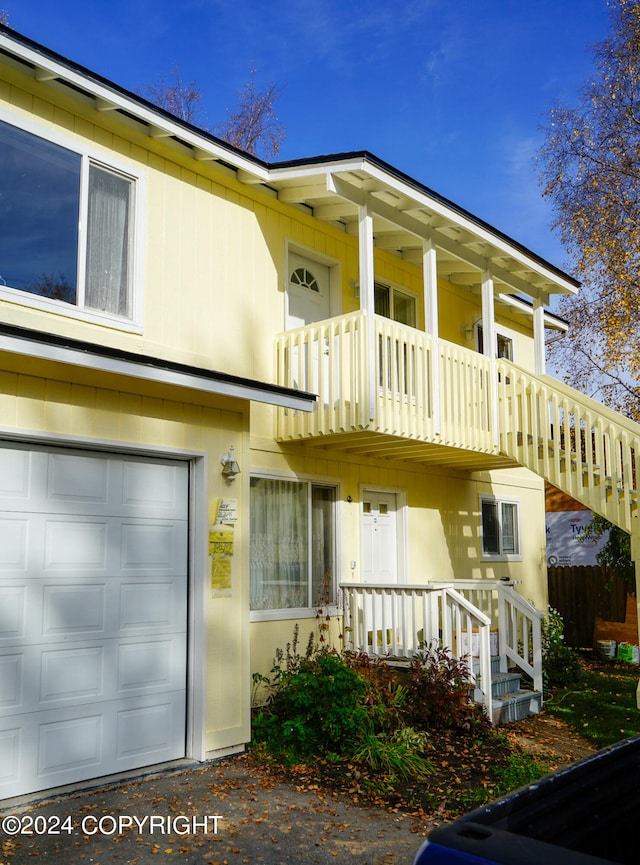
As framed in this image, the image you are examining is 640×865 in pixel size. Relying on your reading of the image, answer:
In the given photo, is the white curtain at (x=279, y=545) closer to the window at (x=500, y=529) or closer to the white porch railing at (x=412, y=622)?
the white porch railing at (x=412, y=622)

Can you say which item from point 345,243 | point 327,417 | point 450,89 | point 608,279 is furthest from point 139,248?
point 608,279

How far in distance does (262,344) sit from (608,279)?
47.3ft

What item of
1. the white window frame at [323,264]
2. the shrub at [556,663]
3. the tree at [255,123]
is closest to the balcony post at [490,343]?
the white window frame at [323,264]

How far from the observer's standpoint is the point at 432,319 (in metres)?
10.4

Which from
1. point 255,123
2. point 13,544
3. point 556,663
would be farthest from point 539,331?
point 255,123

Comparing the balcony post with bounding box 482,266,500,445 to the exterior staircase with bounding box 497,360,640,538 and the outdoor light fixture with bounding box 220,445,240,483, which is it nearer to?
the exterior staircase with bounding box 497,360,640,538

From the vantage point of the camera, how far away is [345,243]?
11.3m

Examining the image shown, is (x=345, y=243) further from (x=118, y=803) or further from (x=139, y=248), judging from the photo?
(x=118, y=803)

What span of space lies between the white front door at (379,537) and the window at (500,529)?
104 inches

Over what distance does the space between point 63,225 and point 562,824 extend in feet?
23.2

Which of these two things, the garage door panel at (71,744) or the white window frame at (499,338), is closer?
the garage door panel at (71,744)

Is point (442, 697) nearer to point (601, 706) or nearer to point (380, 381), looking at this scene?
point (601, 706)

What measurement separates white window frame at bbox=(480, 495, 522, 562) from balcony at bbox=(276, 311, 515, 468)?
281cm

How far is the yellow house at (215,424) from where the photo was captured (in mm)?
6359
